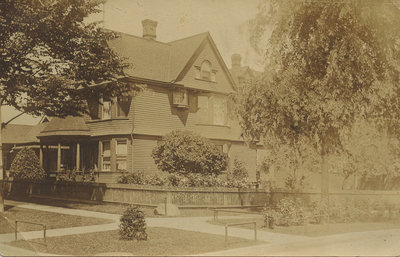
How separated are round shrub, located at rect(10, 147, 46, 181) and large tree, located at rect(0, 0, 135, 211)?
7157mm

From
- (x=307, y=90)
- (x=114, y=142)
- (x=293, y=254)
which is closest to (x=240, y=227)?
(x=293, y=254)

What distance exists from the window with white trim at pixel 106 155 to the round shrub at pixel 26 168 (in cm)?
354

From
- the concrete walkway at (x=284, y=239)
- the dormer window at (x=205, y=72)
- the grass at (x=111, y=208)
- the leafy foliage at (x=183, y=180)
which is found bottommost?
the concrete walkway at (x=284, y=239)

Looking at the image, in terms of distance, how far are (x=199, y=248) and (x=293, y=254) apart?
206 centimetres

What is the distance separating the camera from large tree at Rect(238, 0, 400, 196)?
13727mm

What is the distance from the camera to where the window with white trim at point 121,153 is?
22.7 meters

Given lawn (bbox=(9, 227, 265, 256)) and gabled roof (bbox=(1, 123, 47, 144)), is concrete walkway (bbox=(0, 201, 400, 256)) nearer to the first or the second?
lawn (bbox=(9, 227, 265, 256))

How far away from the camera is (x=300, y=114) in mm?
15711

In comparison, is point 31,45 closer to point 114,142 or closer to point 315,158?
point 114,142

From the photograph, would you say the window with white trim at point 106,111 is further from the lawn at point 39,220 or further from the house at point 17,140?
the lawn at point 39,220

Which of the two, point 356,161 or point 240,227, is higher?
point 356,161

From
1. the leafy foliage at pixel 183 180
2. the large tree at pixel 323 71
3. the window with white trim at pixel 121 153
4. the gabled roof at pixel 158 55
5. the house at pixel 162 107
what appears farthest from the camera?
the window with white trim at pixel 121 153

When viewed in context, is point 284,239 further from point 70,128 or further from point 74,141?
point 74,141

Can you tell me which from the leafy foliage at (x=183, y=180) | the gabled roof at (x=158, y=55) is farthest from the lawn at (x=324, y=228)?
the gabled roof at (x=158, y=55)
